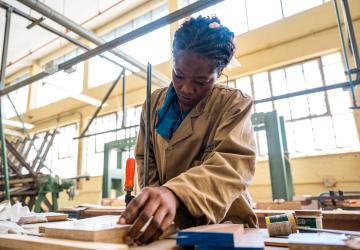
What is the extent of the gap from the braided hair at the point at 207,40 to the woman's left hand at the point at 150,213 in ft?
1.57

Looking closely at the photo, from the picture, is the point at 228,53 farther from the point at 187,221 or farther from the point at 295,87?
the point at 295,87

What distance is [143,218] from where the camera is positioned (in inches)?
20.2

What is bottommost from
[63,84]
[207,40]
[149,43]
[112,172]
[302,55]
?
[112,172]

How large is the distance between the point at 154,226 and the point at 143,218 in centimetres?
3

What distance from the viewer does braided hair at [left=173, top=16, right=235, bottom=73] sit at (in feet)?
2.80

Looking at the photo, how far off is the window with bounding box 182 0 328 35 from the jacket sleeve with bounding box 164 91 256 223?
4.51 m

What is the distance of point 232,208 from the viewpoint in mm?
803

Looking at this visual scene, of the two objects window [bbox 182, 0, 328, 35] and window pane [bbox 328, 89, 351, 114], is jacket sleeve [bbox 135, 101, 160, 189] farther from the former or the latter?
window [bbox 182, 0, 328, 35]

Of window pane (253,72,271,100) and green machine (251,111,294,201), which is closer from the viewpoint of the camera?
green machine (251,111,294,201)

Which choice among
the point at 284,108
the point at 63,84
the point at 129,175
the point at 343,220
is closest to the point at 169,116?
the point at 129,175

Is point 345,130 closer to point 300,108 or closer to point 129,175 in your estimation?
point 300,108

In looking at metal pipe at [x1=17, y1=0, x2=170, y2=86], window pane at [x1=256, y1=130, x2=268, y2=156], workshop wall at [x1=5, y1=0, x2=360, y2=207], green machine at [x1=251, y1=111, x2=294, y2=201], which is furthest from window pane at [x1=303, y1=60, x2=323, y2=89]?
metal pipe at [x1=17, y1=0, x2=170, y2=86]

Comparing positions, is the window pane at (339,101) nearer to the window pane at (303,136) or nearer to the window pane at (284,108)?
the window pane at (303,136)

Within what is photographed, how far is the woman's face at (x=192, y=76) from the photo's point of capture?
85 centimetres
